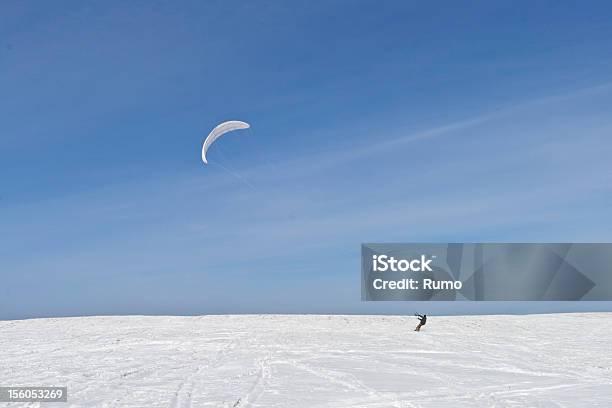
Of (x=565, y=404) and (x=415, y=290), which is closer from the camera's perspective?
(x=565, y=404)

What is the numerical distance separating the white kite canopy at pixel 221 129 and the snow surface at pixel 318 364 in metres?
9.45

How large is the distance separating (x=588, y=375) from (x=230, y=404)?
10424mm

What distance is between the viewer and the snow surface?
12.9 m

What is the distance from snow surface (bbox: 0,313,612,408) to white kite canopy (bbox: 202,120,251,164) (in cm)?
945

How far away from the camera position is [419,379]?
15.2m

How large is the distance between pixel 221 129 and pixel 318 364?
51.9 feet

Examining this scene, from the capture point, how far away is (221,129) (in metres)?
29.8

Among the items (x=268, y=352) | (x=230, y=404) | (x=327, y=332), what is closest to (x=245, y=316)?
(x=327, y=332)

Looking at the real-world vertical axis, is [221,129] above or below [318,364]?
above

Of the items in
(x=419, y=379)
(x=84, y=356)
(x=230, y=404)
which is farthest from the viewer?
(x=84, y=356)

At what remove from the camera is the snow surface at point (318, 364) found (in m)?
12.9

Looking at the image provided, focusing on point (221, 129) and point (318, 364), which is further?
point (221, 129)

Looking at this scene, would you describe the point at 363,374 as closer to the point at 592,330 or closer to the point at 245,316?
the point at 592,330

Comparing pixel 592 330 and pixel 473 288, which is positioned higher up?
pixel 473 288
